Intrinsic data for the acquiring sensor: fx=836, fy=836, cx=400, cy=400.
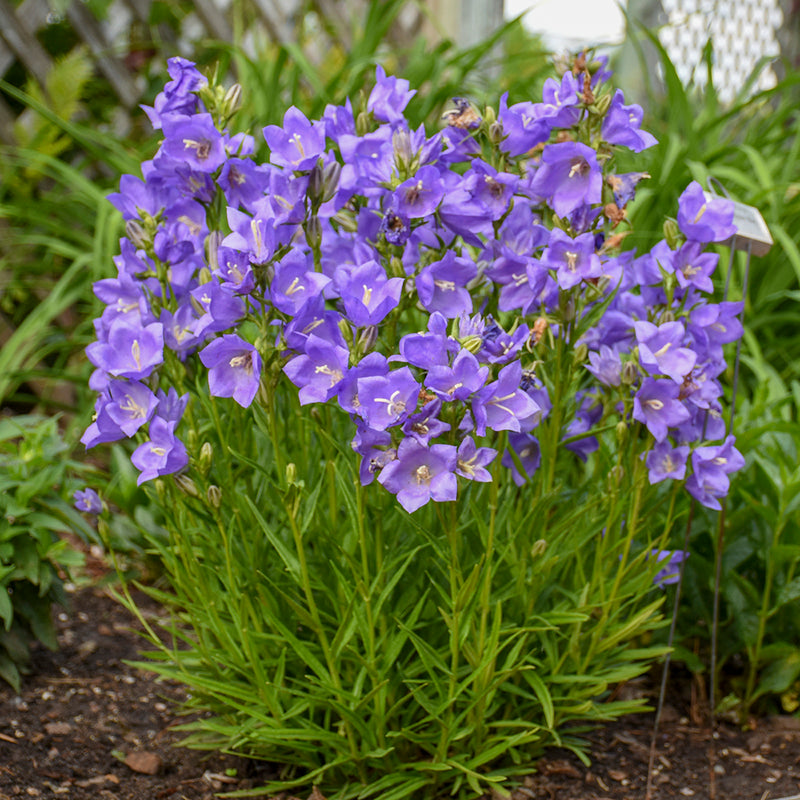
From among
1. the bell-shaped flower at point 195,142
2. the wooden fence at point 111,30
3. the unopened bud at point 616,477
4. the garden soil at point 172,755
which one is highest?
the wooden fence at point 111,30

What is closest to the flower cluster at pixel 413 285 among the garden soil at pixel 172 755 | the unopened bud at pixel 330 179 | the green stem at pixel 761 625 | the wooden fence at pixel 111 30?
the unopened bud at pixel 330 179

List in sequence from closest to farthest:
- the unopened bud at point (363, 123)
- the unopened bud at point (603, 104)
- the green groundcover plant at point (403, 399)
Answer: the green groundcover plant at point (403, 399)
the unopened bud at point (603, 104)
the unopened bud at point (363, 123)

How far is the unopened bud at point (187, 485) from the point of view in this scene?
4.11ft

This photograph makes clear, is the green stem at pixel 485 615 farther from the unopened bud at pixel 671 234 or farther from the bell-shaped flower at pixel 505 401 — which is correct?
the unopened bud at pixel 671 234

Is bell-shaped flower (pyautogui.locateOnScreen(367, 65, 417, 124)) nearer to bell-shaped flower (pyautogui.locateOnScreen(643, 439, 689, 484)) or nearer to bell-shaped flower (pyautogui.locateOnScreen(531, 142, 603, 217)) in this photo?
bell-shaped flower (pyautogui.locateOnScreen(531, 142, 603, 217))

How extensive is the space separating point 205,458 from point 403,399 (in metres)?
0.37

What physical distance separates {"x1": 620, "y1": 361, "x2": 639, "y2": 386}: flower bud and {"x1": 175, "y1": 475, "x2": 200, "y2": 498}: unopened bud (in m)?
0.68

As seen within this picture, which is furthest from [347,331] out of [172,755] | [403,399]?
[172,755]

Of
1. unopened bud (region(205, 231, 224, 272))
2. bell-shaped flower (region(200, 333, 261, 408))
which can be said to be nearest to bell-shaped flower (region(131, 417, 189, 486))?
bell-shaped flower (region(200, 333, 261, 408))

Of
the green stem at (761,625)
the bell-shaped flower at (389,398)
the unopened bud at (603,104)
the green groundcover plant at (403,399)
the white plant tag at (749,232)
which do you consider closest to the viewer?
the bell-shaped flower at (389,398)

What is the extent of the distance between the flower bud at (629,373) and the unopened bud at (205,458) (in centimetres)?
64

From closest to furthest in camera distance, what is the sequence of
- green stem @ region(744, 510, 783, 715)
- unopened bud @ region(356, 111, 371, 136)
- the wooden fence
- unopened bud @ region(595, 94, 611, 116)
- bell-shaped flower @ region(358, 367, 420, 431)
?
1. bell-shaped flower @ region(358, 367, 420, 431)
2. unopened bud @ region(595, 94, 611, 116)
3. unopened bud @ region(356, 111, 371, 136)
4. green stem @ region(744, 510, 783, 715)
5. the wooden fence

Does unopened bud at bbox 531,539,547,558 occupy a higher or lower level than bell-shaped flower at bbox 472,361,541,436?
lower

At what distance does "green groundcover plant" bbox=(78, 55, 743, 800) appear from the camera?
1122mm
